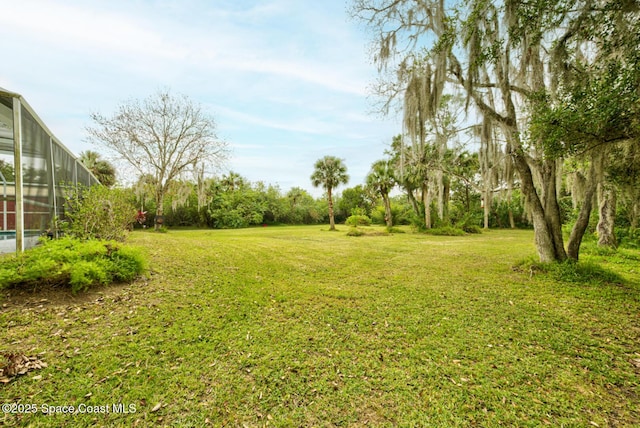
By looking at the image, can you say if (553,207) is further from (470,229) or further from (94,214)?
(470,229)

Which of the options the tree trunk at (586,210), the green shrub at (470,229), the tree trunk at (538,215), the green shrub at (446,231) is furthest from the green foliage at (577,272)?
the green shrub at (470,229)

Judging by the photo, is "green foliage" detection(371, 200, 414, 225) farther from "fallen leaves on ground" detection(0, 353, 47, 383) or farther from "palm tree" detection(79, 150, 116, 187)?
"fallen leaves on ground" detection(0, 353, 47, 383)

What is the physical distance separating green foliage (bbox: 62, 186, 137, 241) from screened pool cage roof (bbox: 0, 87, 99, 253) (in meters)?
0.22

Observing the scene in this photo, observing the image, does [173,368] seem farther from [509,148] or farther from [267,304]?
[509,148]

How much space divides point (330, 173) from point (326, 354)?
63.2 feet

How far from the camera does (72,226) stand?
4926 millimetres

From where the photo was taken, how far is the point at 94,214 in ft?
17.1

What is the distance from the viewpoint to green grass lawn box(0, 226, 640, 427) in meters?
1.75

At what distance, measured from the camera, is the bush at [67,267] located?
2.95 meters

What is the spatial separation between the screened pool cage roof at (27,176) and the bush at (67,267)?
0.56 metres

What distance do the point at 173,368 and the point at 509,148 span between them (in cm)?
744

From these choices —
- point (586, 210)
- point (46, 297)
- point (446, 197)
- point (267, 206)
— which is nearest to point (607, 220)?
point (586, 210)

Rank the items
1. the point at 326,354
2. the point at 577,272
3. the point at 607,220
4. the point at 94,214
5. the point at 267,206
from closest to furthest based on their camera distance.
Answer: the point at 326,354, the point at 577,272, the point at 94,214, the point at 607,220, the point at 267,206

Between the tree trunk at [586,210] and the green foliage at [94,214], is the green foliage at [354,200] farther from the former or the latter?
the green foliage at [94,214]
